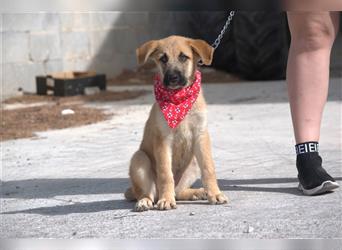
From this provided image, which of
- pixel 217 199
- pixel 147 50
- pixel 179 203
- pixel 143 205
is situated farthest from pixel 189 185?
pixel 147 50

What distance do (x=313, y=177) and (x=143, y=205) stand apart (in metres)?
0.82

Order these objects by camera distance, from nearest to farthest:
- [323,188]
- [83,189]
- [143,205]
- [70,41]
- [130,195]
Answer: [143,205]
[323,188]
[130,195]
[83,189]
[70,41]

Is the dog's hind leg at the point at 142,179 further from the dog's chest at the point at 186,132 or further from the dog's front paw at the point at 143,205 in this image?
the dog's chest at the point at 186,132

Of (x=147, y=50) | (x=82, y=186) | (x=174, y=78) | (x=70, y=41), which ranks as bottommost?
(x=82, y=186)

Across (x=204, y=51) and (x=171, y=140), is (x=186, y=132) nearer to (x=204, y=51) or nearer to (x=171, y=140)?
(x=171, y=140)

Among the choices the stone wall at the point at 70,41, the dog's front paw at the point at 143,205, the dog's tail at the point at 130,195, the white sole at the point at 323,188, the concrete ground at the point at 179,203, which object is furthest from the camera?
the stone wall at the point at 70,41

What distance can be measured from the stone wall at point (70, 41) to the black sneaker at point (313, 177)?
4.22m

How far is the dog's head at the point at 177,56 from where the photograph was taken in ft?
9.91

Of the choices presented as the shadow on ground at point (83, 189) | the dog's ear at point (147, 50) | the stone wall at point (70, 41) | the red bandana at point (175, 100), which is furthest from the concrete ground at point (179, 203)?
the stone wall at point (70, 41)

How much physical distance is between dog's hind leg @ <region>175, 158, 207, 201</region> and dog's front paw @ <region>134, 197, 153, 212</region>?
9.9 inches

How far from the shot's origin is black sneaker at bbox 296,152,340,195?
311 cm

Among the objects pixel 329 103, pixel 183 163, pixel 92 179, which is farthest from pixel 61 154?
pixel 329 103

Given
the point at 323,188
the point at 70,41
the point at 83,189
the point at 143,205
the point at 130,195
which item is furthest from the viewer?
the point at 70,41

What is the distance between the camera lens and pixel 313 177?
123 inches
